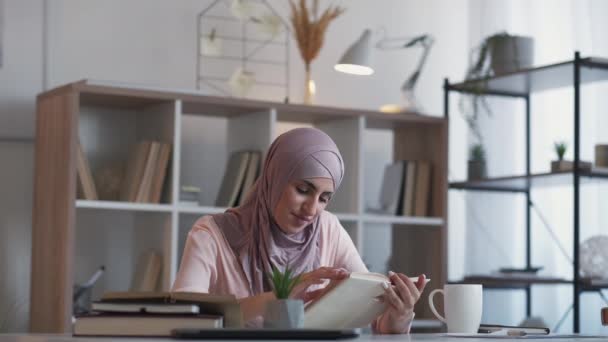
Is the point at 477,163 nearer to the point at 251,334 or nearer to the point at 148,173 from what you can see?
the point at 148,173

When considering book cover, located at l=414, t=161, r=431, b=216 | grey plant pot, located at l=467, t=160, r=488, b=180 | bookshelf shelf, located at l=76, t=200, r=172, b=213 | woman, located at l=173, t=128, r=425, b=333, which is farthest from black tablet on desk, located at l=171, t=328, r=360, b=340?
grey plant pot, located at l=467, t=160, r=488, b=180

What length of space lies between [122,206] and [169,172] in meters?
0.24

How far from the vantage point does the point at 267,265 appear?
2.47 m

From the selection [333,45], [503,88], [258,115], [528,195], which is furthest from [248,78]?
[528,195]

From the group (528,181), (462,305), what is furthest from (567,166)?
(462,305)

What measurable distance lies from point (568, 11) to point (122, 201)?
2121 mm

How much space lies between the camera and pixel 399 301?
6.90 feet

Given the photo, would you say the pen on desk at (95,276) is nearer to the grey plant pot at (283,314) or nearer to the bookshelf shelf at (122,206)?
the bookshelf shelf at (122,206)

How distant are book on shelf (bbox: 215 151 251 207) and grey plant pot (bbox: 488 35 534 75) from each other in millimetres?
1100

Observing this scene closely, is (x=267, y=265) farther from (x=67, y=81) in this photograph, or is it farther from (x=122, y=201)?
(x=67, y=81)

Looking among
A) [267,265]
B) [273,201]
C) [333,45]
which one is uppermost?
[333,45]

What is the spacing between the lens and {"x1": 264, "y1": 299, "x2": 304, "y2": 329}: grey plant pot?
170 cm

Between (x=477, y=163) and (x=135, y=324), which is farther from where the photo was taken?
(x=477, y=163)

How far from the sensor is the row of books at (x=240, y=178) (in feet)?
12.9
